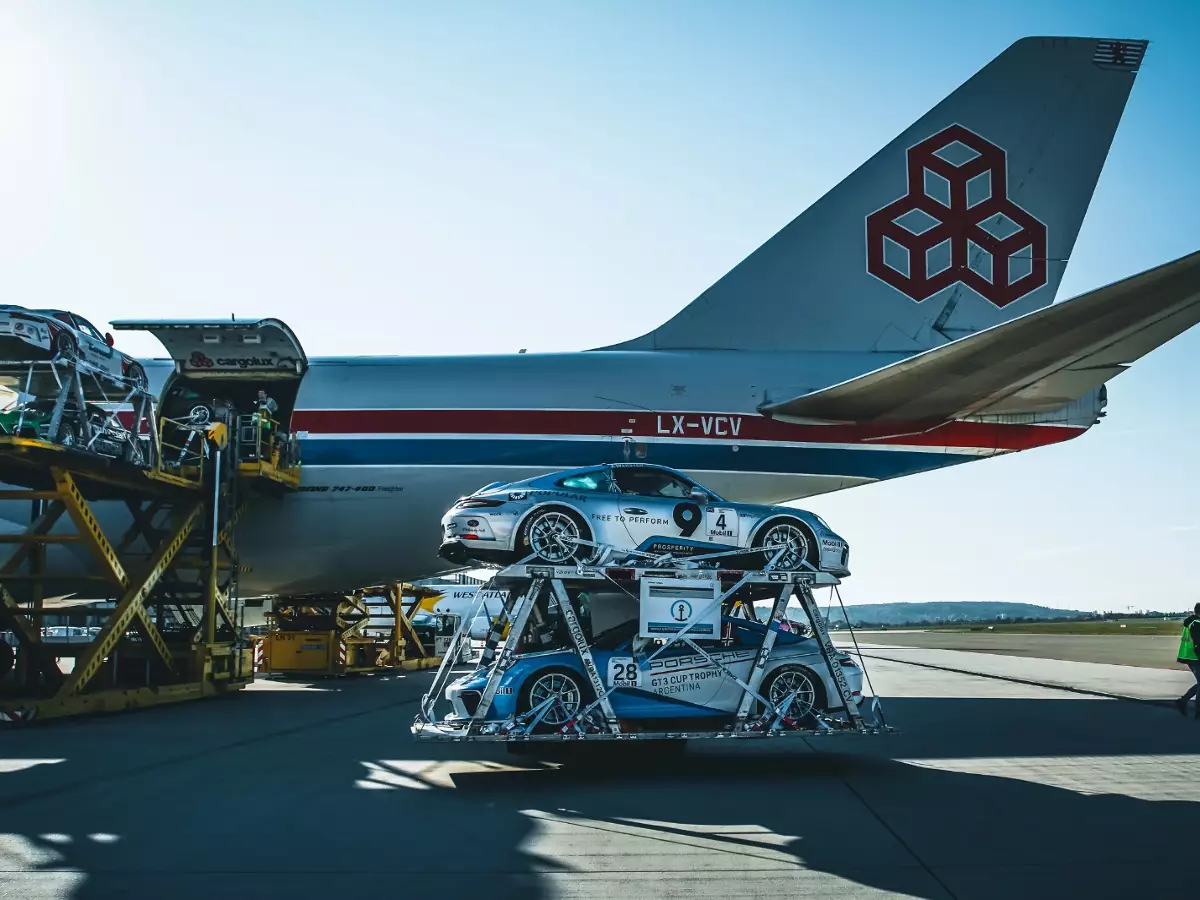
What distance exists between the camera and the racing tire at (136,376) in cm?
1730

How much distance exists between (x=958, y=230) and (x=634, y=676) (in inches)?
495

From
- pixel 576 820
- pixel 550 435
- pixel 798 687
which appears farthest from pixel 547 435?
pixel 576 820

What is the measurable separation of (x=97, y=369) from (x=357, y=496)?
461cm

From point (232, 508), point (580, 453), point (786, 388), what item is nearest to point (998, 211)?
point (786, 388)

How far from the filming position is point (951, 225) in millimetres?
19312

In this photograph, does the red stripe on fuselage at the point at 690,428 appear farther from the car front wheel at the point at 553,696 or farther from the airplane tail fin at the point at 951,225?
the car front wheel at the point at 553,696

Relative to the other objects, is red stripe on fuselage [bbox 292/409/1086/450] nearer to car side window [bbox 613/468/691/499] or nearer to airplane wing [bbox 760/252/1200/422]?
airplane wing [bbox 760/252/1200/422]

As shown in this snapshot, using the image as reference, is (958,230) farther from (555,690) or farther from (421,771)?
(421,771)

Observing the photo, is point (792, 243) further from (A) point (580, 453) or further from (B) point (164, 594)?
(B) point (164, 594)

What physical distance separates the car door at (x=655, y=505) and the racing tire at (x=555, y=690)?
5.54ft

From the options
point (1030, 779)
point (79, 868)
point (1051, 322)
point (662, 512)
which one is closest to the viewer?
point (79, 868)

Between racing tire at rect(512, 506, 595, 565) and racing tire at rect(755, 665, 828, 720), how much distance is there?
2.20m

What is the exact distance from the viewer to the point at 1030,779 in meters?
9.66

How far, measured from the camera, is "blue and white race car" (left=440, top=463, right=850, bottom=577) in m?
11.0
